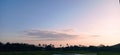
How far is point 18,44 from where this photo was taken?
284 feet

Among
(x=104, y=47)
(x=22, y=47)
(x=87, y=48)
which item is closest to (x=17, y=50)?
(x=22, y=47)

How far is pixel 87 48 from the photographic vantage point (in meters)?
90.2

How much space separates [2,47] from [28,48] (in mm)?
9007

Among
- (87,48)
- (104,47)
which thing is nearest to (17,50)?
(87,48)

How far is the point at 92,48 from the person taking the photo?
88.2 metres

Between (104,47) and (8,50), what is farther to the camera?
(104,47)

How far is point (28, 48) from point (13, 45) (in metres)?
5.40

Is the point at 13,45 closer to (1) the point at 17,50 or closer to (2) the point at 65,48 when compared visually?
(1) the point at 17,50

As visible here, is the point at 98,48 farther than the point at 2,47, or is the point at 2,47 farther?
the point at 98,48

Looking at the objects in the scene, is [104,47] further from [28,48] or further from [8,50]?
[8,50]

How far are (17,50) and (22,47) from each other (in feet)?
6.62

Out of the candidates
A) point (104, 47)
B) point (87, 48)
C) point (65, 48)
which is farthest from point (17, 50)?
point (104, 47)

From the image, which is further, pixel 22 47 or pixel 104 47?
pixel 104 47

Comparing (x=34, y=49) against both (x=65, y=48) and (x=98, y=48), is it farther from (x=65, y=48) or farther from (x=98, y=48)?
(x=98, y=48)
